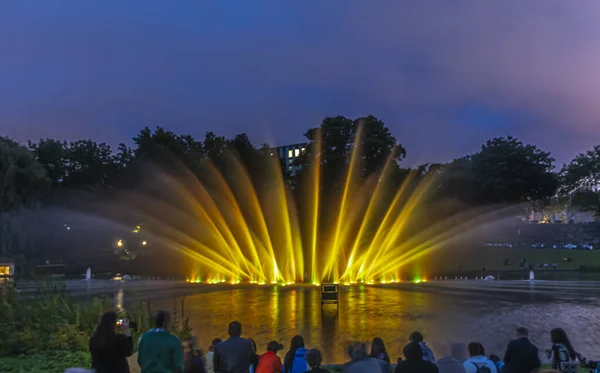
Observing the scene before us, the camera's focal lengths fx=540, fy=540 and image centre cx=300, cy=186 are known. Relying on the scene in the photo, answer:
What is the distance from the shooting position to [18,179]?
142ft

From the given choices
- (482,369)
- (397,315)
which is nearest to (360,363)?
(482,369)

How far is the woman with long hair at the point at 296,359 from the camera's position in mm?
8656

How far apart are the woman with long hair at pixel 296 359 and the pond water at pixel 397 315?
4.13 meters

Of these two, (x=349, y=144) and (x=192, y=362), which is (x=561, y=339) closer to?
(x=192, y=362)

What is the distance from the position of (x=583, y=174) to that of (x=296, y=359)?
67.2 m

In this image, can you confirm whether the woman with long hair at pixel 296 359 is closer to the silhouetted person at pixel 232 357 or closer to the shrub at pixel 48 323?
the silhouetted person at pixel 232 357

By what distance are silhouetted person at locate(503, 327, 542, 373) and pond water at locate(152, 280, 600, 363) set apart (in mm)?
5451

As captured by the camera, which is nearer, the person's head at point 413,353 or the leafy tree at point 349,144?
the person's head at point 413,353

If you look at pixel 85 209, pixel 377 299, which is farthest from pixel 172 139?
pixel 377 299

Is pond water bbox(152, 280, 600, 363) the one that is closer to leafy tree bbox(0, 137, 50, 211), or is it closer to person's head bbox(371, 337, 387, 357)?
person's head bbox(371, 337, 387, 357)

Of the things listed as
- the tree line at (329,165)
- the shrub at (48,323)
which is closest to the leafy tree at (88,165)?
the tree line at (329,165)

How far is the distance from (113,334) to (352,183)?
4266 centimetres

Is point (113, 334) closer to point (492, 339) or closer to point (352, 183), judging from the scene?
point (492, 339)

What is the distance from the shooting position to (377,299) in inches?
1000
